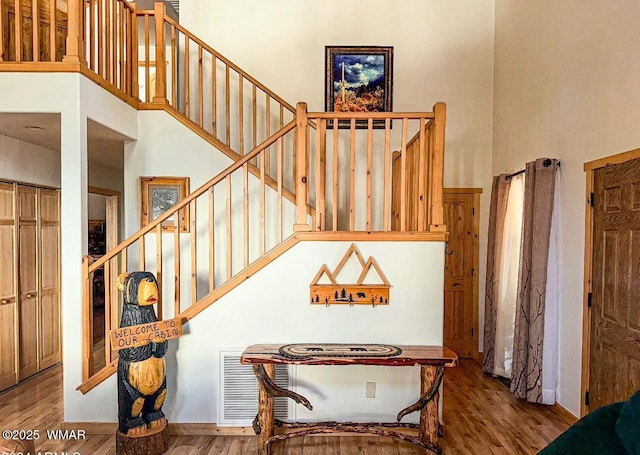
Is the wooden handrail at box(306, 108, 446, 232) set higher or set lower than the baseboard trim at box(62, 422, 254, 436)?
higher

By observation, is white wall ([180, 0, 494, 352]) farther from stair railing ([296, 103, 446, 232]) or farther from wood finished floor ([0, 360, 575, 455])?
wood finished floor ([0, 360, 575, 455])

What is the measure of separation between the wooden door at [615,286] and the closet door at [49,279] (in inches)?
202

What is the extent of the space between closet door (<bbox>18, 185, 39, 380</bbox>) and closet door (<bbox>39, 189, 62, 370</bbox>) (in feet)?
0.32

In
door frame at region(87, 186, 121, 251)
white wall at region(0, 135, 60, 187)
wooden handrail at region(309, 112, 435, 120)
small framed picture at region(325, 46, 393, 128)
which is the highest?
small framed picture at region(325, 46, 393, 128)

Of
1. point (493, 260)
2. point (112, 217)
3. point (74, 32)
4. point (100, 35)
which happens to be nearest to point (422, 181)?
point (493, 260)

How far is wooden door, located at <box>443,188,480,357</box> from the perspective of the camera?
5.34 metres

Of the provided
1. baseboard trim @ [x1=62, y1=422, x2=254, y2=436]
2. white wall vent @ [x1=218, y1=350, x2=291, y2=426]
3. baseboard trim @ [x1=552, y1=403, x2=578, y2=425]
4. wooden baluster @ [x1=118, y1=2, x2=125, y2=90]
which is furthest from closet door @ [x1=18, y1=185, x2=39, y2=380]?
baseboard trim @ [x1=552, y1=403, x2=578, y2=425]

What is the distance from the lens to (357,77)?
17.4 feet

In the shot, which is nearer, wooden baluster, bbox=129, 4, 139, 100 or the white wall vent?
the white wall vent

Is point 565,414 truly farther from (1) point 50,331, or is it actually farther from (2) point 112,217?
(2) point 112,217

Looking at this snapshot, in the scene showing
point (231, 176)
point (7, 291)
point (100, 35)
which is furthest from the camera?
point (231, 176)

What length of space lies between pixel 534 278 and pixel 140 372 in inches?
126

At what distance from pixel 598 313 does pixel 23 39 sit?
479 centimetres

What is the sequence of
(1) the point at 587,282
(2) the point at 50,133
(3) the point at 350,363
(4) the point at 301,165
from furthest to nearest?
1. (2) the point at 50,133
2. (1) the point at 587,282
3. (4) the point at 301,165
4. (3) the point at 350,363
